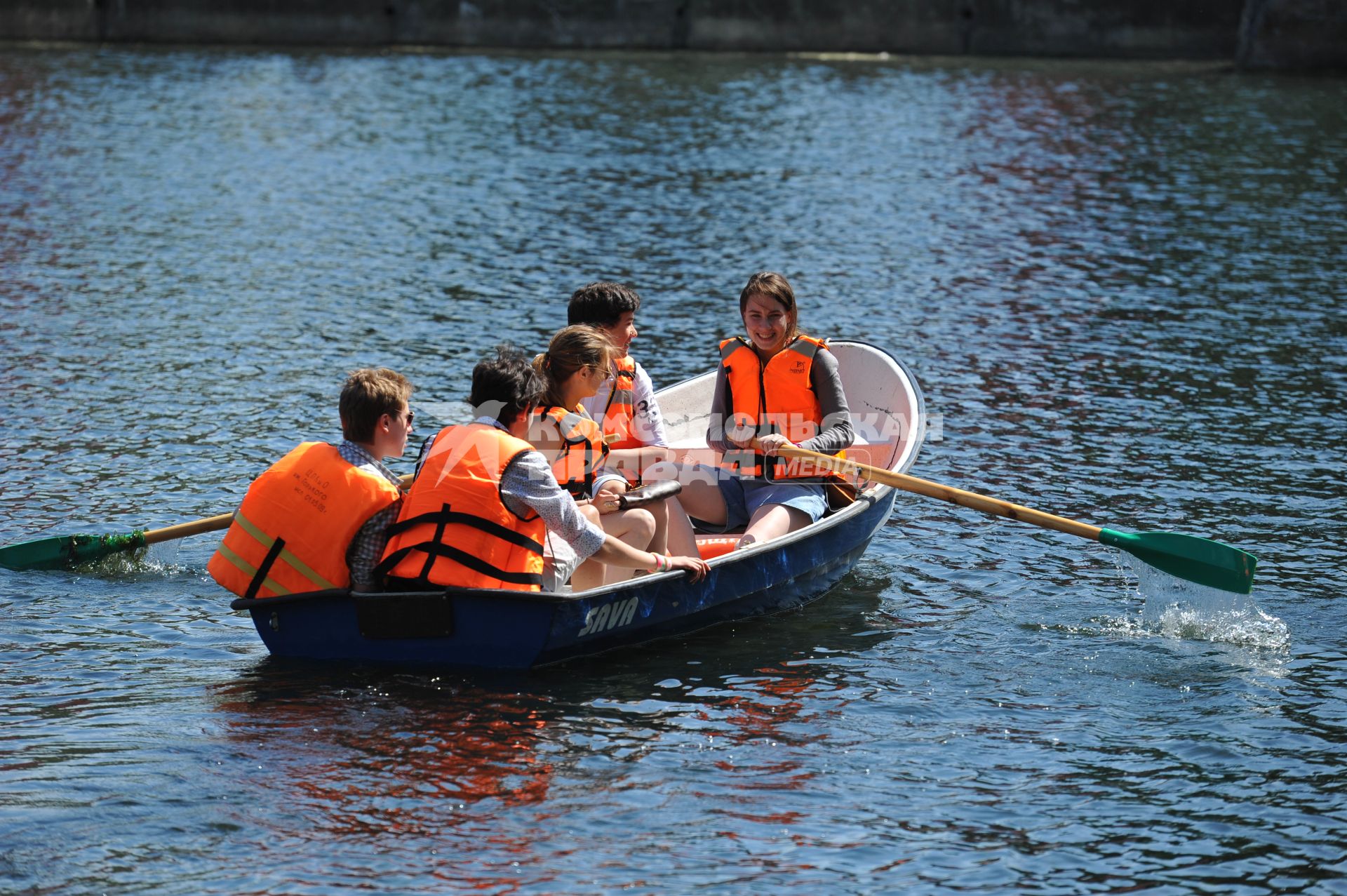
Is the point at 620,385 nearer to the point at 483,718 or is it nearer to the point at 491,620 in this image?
the point at 491,620

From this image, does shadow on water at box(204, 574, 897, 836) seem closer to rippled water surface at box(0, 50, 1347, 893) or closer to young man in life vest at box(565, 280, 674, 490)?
rippled water surface at box(0, 50, 1347, 893)

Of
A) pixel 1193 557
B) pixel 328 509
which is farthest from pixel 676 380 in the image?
pixel 328 509

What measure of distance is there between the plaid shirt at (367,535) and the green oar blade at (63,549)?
5.98ft

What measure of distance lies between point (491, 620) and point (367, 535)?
60 cm

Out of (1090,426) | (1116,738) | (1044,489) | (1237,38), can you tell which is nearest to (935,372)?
(1090,426)

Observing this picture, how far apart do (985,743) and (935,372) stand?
20.1 feet

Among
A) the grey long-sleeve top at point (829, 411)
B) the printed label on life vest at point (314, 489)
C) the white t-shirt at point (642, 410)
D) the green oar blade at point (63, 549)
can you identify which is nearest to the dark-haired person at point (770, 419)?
the grey long-sleeve top at point (829, 411)

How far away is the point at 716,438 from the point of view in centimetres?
766

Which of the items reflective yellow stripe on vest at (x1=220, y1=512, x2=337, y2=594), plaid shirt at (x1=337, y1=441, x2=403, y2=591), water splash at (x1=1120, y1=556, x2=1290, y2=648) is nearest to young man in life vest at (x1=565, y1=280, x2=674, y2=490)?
plaid shirt at (x1=337, y1=441, x2=403, y2=591)

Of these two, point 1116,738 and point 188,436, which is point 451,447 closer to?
point 1116,738

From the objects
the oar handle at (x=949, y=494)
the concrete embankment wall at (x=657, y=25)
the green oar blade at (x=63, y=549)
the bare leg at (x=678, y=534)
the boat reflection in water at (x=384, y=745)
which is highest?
the concrete embankment wall at (x=657, y=25)

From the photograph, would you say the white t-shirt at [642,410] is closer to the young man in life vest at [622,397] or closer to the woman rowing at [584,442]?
the young man in life vest at [622,397]

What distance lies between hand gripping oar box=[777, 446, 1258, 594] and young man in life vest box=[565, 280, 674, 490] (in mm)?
658

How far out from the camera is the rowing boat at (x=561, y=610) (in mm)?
6047
